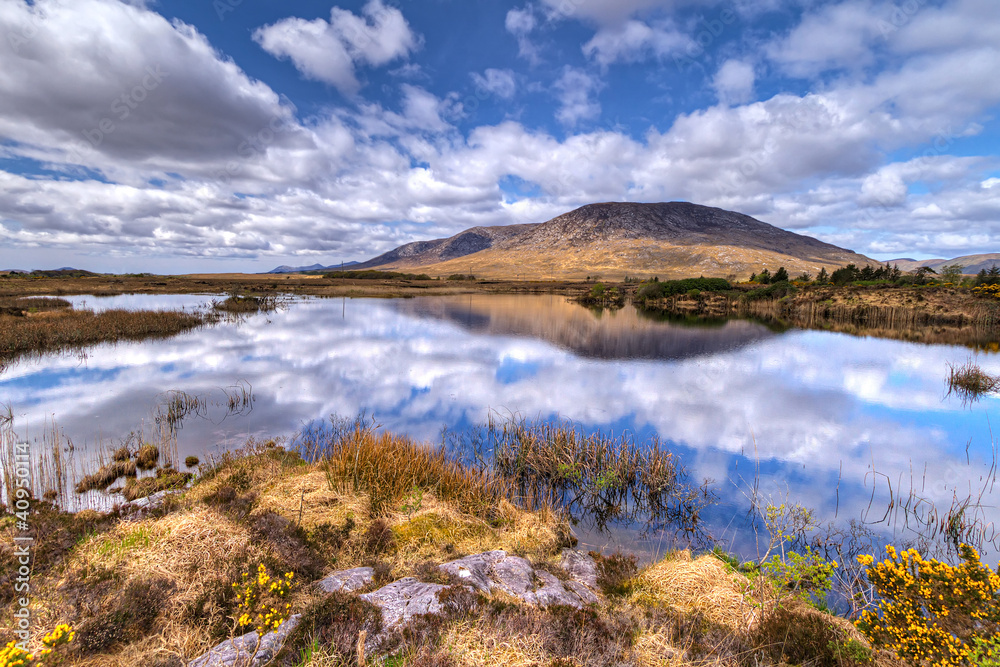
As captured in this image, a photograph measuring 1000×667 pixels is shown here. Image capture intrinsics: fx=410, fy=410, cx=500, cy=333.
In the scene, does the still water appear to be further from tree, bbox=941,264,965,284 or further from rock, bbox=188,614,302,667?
tree, bbox=941,264,965,284

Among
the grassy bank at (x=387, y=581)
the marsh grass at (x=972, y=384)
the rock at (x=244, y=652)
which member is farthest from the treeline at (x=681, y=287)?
the rock at (x=244, y=652)

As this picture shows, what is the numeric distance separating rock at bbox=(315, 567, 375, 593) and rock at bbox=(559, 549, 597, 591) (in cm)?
298

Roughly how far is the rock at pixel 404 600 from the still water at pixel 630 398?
13.8ft

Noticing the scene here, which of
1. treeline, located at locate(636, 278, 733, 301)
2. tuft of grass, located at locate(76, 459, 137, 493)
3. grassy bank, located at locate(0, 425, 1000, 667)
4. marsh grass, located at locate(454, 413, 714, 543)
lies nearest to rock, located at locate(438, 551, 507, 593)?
grassy bank, located at locate(0, 425, 1000, 667)

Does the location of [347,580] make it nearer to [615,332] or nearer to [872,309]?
[615,332]

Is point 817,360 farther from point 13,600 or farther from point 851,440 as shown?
point 13,600

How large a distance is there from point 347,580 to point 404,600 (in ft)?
3.64

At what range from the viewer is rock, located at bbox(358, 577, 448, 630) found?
14.9ft

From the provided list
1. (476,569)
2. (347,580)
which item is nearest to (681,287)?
(476,569)

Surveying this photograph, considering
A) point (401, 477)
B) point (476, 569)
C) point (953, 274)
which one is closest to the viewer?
point (476, 569)

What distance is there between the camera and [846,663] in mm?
4250

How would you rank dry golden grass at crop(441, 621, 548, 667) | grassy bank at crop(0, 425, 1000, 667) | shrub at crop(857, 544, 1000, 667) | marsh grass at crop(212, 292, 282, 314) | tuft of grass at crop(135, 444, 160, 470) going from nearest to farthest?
shrub at crop(857, 544, 1000, 667)
dry golden grass at crop(441, 621, 548, 667)
grassy bank at crop(0, 425, 1000, 667)
tuft of grass at crop(135, 444, 160, 470)
marsh grass at crop(212, 292, 282, 314)

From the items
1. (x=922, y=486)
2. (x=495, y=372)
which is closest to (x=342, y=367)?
(x=495, y=372)

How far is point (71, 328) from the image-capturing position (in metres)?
25.9
